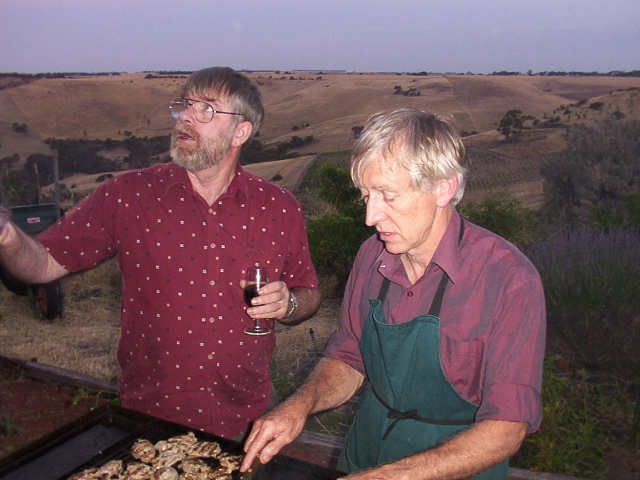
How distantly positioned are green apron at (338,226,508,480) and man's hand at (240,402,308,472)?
35 centimetres

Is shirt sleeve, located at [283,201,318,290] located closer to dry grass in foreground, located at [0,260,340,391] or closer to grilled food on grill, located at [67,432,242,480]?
grilled food on grill, located at [67,432,242,480]

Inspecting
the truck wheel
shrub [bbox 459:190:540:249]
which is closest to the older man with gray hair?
shrub [bbox 459:190:540:249]

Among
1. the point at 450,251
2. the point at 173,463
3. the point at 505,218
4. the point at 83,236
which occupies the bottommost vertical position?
the point at 173,463

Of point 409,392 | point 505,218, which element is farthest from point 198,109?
point 505,218

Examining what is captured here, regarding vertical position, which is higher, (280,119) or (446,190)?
(280,119)

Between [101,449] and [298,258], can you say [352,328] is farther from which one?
[101,449]

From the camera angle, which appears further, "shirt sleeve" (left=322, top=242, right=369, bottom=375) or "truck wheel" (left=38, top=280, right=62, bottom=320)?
"truck wheel" (left=38, top=280, right=62, bottom=320)

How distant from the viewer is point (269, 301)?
2.66 metres

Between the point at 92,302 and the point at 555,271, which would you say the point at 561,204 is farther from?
the point at 92,302

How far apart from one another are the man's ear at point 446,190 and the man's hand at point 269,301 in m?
0.94

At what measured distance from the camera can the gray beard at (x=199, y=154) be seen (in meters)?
2.91

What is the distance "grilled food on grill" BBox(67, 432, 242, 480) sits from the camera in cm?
216

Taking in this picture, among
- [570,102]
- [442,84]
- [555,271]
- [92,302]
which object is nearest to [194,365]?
[555,271]

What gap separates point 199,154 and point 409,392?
1.57m
